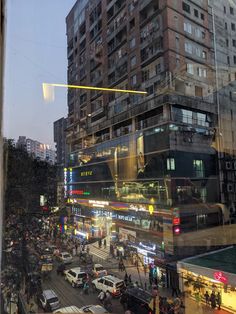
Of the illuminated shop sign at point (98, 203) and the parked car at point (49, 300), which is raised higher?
the illuminated shop sign at point (98, 203)

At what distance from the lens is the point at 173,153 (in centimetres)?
98

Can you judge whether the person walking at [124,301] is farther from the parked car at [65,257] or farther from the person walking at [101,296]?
the parked car at [65,257]

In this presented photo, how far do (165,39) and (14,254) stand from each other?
1008 mm

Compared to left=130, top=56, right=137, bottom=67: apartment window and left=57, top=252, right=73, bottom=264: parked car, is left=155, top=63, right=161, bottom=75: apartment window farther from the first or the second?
left=57, top=252, right=73, bottom=264: parked car

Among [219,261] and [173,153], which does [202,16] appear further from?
[219,261]

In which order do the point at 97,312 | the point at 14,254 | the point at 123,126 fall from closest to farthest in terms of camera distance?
the point at 97,312 → the point at 14,254 → the point at 123,126

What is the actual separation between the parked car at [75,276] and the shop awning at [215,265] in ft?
1.09

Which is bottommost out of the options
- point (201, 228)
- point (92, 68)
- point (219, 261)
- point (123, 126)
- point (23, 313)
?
point (23, 313)

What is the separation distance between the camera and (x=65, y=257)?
103cm

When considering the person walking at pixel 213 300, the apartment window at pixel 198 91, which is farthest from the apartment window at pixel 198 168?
the person walking at pixel 213 300

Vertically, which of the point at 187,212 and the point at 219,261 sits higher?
the point at 187,212

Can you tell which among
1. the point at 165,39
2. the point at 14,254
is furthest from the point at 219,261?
the point at 165,39

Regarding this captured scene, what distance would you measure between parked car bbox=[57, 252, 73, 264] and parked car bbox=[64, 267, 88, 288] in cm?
4

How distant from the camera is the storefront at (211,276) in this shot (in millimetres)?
805
